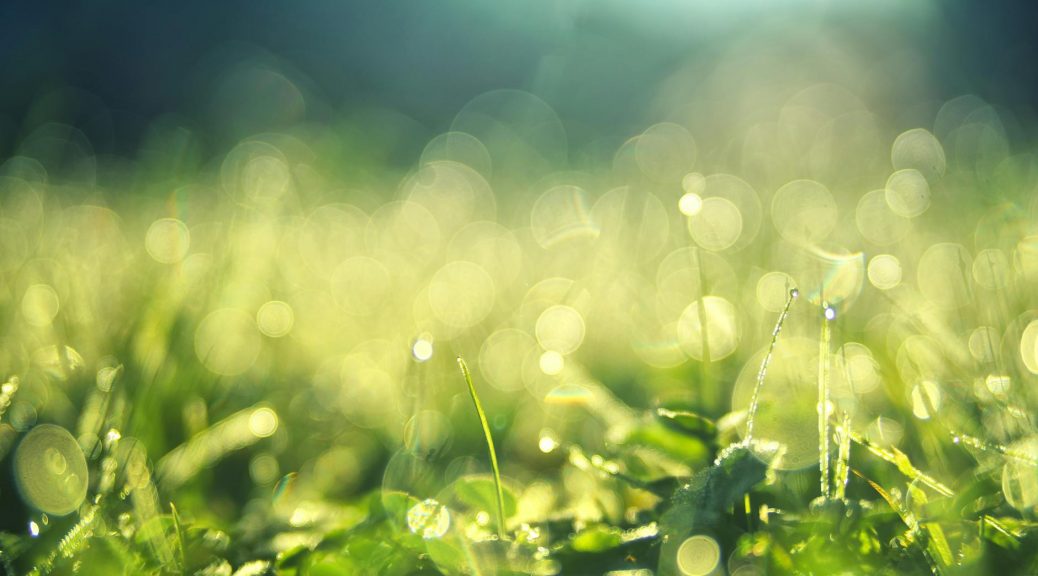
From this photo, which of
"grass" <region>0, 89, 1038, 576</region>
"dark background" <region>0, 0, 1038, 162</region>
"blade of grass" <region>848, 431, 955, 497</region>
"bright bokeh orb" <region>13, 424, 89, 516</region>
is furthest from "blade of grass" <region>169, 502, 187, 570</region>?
"dark background" <region>0, 0, 1038, 162</region>

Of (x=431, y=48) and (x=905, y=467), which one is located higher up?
(x=431, y=48)

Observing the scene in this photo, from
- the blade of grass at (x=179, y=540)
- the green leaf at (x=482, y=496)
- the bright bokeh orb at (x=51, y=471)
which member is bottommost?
the green leaf at (x=482, y=496)

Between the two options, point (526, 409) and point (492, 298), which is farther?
point (492, 298)

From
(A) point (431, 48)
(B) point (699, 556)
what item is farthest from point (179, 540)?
(A) point (431, 48)

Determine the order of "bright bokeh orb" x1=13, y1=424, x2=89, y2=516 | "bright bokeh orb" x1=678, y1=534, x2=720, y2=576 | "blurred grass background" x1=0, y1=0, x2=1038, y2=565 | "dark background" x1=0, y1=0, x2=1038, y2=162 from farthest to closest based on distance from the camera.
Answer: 1. "dark background" x1=0, y1=0, x2=1038, y2=162
2. "blurred grass background" x1=0, y1=0, x2=1038, y2=565
3. "bright bokeh orb" x1=13, y1=424, x2=89, y2=516
4. "bright bokeh orb" x1=678, y1=534, x2=720, y2=576

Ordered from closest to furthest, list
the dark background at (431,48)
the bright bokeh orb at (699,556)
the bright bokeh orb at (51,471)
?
the bright bokeh orb at (699,556)
the bright bokeh orb at (51,471)
the dark background at (431,48)

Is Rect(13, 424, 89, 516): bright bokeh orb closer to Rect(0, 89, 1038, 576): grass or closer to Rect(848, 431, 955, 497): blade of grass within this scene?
Rect(0, 89, 1038, 576): grass

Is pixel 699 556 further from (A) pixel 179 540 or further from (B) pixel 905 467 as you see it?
(A) pixel 179 540

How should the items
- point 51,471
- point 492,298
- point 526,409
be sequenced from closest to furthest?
point 51,471 < point 526,409 < point 492,298

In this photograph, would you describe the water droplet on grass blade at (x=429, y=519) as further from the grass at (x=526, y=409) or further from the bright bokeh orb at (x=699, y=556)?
the bright bokeh orb at (x=699, y=556)

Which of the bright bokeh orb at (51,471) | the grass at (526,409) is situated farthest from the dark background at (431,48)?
the bright bokeh orb at (51,471)

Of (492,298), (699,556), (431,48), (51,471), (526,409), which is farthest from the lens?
(431,48)

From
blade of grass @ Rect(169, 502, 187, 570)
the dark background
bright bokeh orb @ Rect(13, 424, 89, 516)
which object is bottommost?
blade of grass @ Rect(169, 502, 187, 570)
